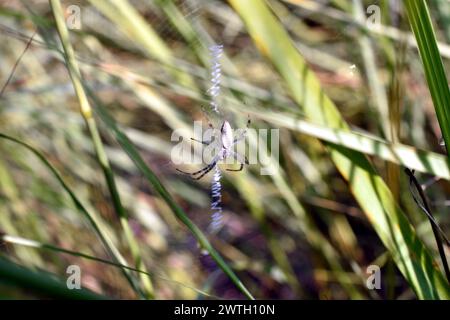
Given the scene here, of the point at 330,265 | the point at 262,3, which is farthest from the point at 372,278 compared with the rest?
the point at 262,3

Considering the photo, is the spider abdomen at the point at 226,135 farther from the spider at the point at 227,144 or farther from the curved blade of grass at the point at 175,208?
the curved blade of grass at the point at 175,208

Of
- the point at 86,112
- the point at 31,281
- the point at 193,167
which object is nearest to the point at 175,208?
the point at 86,112

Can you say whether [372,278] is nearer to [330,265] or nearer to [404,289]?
[330,265]

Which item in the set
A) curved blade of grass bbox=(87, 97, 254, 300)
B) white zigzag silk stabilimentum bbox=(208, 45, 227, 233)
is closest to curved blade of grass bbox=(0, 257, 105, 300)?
curved blade of grass bbox=(87, 97, 254, 300)

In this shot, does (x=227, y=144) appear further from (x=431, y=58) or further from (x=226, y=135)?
(x=431, y=58)
